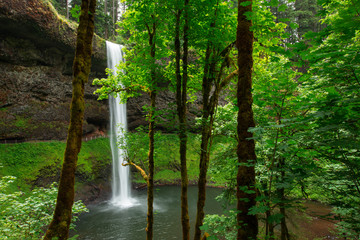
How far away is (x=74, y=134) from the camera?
2.84 m

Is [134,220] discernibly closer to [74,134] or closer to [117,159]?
[117,159]

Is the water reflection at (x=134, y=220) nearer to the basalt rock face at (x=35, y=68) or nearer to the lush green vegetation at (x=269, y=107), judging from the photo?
the lush green vegetation at (x=269, y=107)

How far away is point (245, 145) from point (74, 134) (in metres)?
2.59

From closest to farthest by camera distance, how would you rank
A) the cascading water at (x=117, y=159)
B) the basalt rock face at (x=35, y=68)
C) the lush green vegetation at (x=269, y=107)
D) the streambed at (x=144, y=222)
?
1. the lush green vegetation at (x=269, y=107)
2. the streambed at (x=144, y=222)
3. the basalt rock face at (x=35, y=68)
4. the cascading water at (x=117, y=159)

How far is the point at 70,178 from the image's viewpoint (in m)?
2.77

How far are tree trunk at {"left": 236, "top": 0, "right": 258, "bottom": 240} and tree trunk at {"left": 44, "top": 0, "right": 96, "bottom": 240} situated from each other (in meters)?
2.46

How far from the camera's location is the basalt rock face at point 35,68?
14.9 metres

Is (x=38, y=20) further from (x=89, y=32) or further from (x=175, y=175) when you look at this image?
(x=175, y=175)

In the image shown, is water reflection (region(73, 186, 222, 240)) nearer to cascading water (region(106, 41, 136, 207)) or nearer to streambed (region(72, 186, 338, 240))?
streambed (region(72, 186, 338, 240))

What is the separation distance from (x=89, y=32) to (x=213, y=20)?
3.21 metres

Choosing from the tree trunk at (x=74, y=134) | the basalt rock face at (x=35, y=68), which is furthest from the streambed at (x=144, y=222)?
the basalt rock face at (x=35, y=68)

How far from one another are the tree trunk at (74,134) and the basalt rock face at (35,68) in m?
17.0

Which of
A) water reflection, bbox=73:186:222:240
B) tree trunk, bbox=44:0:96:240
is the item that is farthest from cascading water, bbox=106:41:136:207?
tree trunk, bbox=44:0:96:240

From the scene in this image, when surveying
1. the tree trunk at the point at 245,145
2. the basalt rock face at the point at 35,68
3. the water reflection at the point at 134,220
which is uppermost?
the basalt rock face at the point at 35,68
